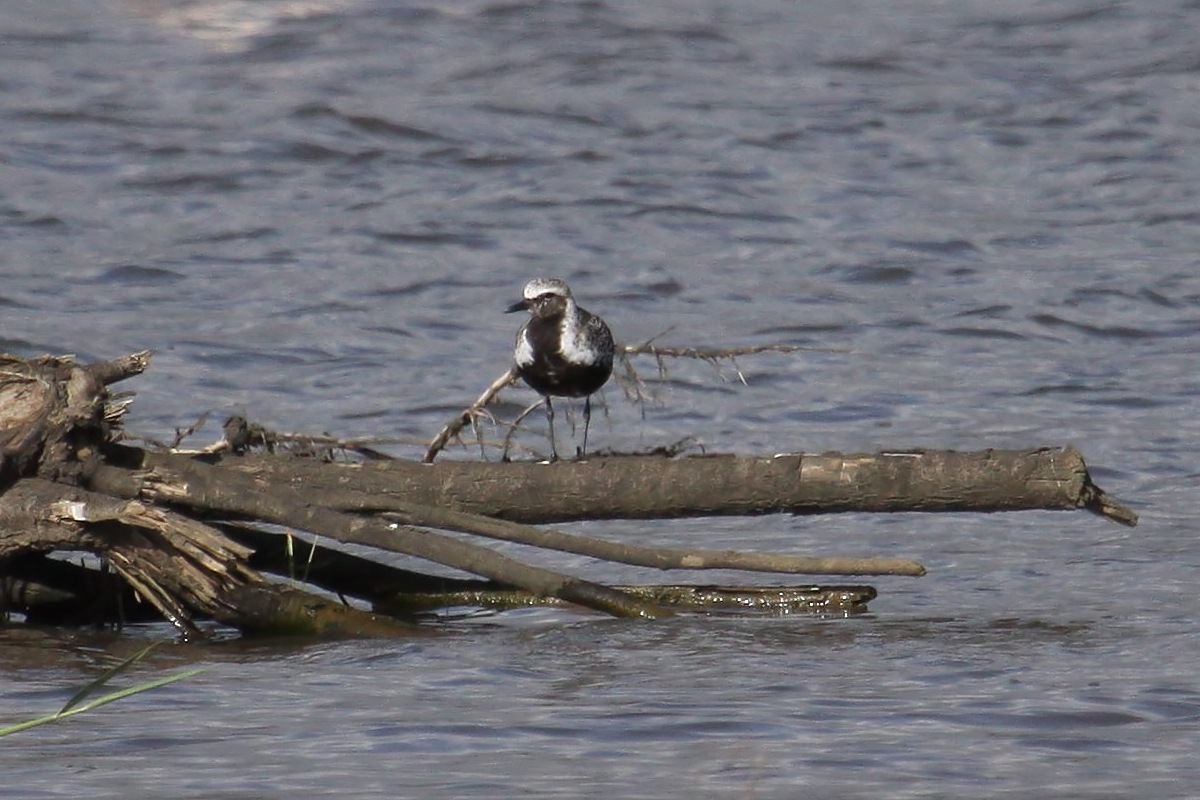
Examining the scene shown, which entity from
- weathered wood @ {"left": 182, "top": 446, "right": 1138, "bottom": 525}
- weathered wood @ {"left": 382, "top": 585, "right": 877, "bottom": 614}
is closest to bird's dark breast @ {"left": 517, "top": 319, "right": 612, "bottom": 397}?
weathered wood @ {"left": 382, "top": 585, "right": 877, "bottom": 614}

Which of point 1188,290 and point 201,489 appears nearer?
point 201,489

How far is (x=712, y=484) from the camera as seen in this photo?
248 inches

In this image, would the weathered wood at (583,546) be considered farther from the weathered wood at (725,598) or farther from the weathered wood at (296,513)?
the weathered wood at (725,598)

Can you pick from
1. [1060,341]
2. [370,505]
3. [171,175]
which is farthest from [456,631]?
[171,175]

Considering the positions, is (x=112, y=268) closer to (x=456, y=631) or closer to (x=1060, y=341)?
(x=1060, y=341)

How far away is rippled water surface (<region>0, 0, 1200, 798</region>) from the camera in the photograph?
5.25 metres

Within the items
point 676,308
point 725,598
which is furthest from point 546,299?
point 676,308

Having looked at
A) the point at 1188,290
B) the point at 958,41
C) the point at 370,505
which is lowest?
the point at 370,505

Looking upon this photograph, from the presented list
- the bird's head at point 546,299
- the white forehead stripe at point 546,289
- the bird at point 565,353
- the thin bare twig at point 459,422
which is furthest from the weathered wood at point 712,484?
the white forehead stripe at point 546,289

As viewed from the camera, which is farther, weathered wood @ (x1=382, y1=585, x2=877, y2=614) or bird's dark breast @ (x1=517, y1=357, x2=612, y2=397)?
bird's dark breast @ (x1=517, y1=357, x2=612, y2=397)

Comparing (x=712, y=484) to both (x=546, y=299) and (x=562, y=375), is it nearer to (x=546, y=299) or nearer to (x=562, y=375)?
(x=562, y=375)

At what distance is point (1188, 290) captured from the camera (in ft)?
41.3

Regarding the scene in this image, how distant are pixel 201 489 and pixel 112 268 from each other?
7373mm

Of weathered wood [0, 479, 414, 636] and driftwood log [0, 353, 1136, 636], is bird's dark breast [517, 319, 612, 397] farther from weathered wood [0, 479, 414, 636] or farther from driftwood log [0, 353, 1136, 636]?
weathered wood [0, 479, 414, 636]
